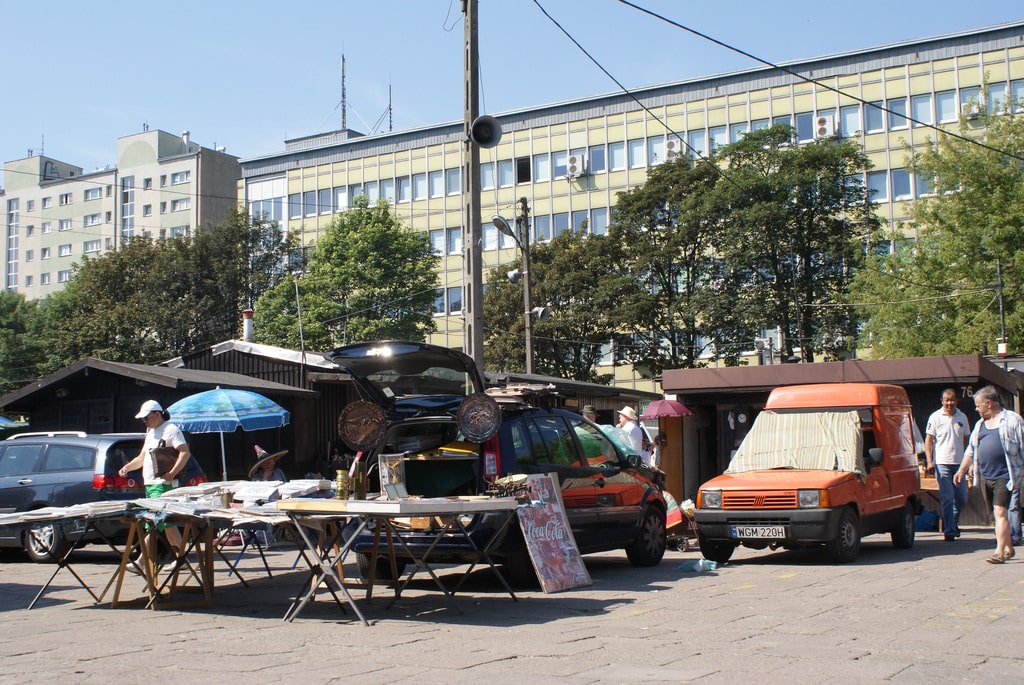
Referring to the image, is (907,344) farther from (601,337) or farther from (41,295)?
(41,295)

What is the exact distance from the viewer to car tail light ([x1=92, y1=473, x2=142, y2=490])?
1364 centimetres

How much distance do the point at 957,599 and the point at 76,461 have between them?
35.5ft

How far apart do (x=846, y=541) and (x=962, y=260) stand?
30.0m

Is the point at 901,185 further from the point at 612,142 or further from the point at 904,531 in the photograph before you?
the point at 904,531

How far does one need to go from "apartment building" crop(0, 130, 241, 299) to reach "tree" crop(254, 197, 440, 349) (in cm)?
3380

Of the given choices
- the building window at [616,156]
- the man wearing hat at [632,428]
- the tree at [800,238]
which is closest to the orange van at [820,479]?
the man wearing hat at [632,428]

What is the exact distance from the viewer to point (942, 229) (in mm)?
39219

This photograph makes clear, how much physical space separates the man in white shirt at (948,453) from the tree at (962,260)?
967 inches

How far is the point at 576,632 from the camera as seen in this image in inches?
299

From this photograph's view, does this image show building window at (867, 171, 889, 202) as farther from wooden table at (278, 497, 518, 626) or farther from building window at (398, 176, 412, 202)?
wooden table at (278, 497, 518, 626)

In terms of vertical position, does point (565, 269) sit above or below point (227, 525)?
above

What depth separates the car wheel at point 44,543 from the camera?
542 inches

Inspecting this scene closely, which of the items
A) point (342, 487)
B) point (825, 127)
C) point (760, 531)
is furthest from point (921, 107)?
point (342, 487)

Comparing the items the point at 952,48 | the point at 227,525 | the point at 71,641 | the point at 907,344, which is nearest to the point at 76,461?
the point at 227,525
